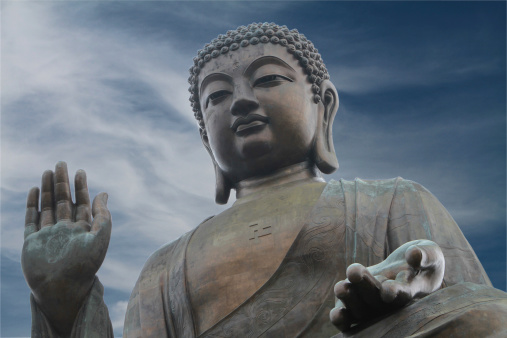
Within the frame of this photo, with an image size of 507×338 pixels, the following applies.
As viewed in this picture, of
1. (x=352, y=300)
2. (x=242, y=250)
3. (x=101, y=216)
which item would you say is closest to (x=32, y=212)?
(x=101, y=216)

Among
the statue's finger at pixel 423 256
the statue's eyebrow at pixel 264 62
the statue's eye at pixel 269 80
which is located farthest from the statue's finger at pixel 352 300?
the statue's eyebrow at pixel 264 62

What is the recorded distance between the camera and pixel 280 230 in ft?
27.0

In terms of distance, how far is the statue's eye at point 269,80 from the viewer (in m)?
9.13

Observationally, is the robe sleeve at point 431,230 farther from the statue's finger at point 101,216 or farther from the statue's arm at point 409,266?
the statue's finger at point 101,216

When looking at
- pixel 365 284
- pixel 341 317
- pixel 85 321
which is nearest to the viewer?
pixel 365 284

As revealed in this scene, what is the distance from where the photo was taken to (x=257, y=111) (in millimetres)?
8992

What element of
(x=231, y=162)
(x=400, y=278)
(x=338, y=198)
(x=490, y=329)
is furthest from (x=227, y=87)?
(x=490, y=329)

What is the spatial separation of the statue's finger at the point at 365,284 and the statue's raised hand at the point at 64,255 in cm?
289

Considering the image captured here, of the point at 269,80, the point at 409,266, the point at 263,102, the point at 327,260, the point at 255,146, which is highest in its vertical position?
the point at 269,80

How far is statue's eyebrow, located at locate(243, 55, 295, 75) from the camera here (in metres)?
9.20

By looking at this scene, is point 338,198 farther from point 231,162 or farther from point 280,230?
point 231,162

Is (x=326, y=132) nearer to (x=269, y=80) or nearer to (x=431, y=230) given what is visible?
(x=269, y=80)

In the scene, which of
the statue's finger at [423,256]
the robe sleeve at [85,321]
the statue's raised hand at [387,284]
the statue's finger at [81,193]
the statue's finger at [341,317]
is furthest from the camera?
the statue's finger at [81,193]

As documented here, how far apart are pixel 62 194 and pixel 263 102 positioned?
2055 mm
